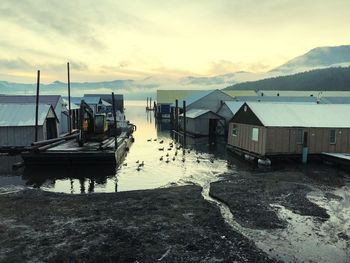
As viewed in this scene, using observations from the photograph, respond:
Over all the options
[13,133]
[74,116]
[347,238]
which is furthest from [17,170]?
[74,116]

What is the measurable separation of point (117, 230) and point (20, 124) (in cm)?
2521

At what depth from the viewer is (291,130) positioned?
101ft

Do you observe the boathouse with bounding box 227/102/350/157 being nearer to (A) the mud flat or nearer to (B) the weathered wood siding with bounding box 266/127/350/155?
(B) the weathered wood siding with bounding box 266/127/350/155

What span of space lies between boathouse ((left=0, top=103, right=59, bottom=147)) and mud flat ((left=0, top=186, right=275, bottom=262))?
17.0 m

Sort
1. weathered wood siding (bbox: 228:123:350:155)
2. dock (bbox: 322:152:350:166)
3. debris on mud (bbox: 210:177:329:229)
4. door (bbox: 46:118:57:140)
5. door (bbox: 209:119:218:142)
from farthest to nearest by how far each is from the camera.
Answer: door (bbox: 209:119:218:142) → door (bbox: 46:118:57:140) → weathered wood siding (bbox: 228:123:350:155) → dock (bbox: 322:152:350:166) → debris on mud (bbox: 210:177:329:229)

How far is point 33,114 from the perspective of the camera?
120 ft

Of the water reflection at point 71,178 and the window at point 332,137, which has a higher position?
the window at point 332,137

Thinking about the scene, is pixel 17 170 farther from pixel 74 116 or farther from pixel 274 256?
pixel 74 116

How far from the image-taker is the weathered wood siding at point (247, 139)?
101ft

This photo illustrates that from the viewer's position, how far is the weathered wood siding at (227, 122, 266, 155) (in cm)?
3091

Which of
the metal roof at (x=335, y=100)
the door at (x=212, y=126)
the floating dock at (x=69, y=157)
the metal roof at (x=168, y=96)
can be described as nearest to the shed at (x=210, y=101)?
the door at (x=212, y=126)

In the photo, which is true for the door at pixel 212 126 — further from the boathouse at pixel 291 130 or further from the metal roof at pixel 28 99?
the metal roof at pixel 28 99

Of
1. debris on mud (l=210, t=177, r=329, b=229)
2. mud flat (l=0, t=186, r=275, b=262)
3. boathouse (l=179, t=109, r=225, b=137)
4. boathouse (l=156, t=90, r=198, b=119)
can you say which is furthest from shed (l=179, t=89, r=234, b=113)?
mud flat (l=0, t=186, r=275, b=262)

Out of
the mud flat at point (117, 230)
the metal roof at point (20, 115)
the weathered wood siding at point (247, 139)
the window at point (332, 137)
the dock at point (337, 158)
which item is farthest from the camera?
the metal roof at point (20, 115)
